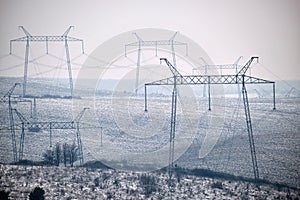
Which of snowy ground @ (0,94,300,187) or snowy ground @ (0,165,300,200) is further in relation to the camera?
snowy ground @ (0,94,300,187)

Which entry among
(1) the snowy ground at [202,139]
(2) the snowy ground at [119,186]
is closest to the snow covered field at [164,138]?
(1) the snowy ground at [202,139]

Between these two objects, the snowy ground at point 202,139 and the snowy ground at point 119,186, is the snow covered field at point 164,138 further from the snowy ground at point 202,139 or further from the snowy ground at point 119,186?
the snowy ground at point 119,186

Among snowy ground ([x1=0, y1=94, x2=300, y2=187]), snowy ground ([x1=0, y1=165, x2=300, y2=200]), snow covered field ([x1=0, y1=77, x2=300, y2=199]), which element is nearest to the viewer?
snowy ground ([x1=0, y1=165, x2=300, y2=200])

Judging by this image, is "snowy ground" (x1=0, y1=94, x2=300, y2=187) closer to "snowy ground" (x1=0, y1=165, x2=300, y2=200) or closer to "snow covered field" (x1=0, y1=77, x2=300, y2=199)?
"snow covered field" (x1=0, y1=77, x2=300, y2=199)

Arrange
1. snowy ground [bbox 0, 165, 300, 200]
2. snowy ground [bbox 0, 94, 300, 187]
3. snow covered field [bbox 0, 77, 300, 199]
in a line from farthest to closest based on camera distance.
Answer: snowy ground [bbox 0, 94, 300, 187] → snow covered field [bbox 0, 77, 300, 199] → snowy ground [bbox 0, 165, 300, 200]

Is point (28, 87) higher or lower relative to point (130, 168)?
higher

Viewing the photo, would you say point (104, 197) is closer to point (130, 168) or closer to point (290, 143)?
point (130, 168)

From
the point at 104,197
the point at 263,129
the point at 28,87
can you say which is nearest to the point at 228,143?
the point at 263,129

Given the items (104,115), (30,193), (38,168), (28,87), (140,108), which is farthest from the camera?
(28,87)

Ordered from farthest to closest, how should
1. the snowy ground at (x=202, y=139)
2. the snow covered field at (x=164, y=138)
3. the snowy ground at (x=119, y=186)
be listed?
the snowy ground at (x=202, y=139), the snow covered field at (x=164, y=138), the snowy ground at (x=119, y=186)

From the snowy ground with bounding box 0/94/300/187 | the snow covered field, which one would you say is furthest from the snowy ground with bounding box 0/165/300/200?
the snowy ground with bounding box 0/94/300/187

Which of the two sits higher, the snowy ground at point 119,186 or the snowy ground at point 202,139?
the snowy ground at point 202,139
